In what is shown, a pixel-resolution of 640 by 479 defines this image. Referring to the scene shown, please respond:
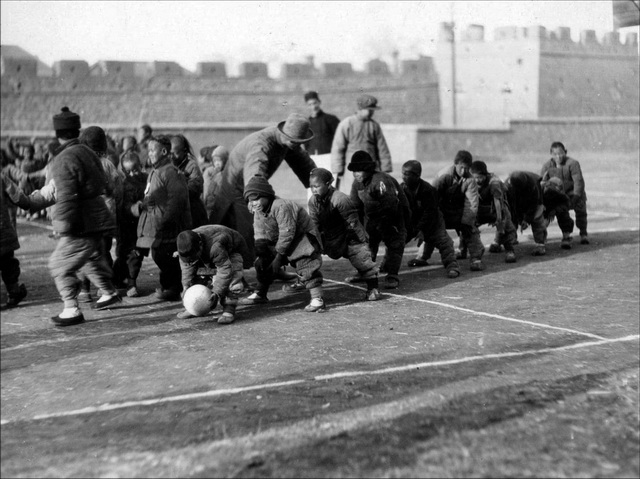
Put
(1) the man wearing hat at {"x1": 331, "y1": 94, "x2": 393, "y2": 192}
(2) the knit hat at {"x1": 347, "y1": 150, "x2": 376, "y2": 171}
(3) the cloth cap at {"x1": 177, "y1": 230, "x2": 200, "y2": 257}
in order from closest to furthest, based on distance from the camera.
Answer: (3) the cloth cap at {"x1": 177, "y1": 230, "x2": 200, "y2": 257} < (2) the knit hat at {"x1": 347, "y1": 150, "x2": 376, "y2": 171} < (1) the man wearing hat at {"x1": 331, "y1": 94, "x2": 393, "y2": 192}

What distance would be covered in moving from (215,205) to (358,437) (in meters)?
4.81

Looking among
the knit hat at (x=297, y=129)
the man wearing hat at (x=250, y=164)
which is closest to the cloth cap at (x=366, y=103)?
the man wearing hat at (x=250, y=164)

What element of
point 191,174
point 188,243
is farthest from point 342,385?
point 191,174

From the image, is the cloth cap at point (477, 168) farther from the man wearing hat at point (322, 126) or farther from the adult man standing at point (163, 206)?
the adult man standing at point (163, 206)

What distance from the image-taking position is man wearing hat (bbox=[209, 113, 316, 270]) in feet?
28.9

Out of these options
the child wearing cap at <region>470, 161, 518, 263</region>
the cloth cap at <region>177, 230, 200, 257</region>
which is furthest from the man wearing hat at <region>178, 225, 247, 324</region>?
the child wearing cap at <region>470, 161, 518, 263</region>

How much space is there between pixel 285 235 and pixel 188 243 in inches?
37.0

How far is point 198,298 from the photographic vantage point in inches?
317

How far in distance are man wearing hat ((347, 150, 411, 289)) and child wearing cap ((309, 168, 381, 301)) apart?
65 centimetres

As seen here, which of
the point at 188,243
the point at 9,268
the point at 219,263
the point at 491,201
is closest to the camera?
the point at 188,243

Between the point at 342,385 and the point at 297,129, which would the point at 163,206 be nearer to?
the point at 297,129

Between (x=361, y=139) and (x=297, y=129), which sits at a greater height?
(x=297, y=129)

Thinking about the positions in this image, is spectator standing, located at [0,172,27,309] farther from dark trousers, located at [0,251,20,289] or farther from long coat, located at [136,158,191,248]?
long coat, located at [136,158,191,248]

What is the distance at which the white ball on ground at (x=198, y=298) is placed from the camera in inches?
316
